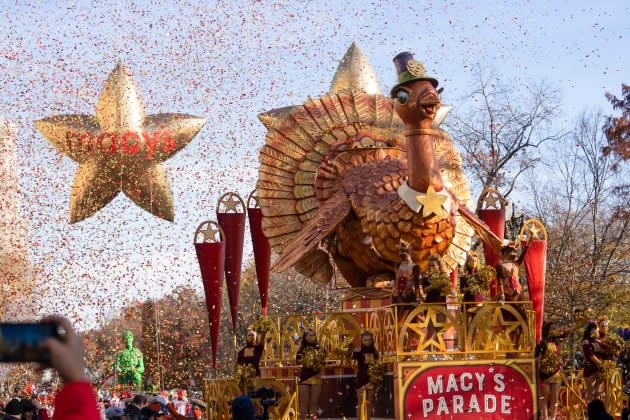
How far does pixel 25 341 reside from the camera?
13.9 feet

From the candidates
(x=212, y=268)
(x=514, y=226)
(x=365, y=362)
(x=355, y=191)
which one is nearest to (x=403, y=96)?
(x=355, y=191)

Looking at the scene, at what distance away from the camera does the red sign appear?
512 inches

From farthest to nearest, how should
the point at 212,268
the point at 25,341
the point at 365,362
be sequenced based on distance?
1. the point at 212,268
2. the point at 365,362
3. the point at 25,341

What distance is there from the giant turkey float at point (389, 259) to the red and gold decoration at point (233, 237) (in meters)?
0.03

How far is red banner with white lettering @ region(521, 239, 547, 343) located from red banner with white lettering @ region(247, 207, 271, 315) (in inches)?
200

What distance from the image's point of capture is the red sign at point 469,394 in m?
13.0

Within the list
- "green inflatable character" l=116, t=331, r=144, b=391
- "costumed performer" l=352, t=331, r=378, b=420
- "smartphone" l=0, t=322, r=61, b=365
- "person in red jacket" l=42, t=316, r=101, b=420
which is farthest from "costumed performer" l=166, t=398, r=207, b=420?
"smartphone" l=0, t=322, r=61, b=365

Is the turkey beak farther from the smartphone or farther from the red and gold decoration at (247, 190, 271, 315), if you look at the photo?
the smartphone

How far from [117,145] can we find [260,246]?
12.3 ft

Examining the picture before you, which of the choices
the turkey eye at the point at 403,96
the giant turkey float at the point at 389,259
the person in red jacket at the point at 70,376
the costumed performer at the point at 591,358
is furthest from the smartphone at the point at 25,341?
the costumed performer at the point at 591,358

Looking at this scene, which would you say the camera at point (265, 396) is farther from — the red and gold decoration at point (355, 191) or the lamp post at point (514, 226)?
the lamp post at point (514, 226)

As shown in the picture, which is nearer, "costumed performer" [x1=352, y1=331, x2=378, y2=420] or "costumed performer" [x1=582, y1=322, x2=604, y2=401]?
"costumed performer" [x1=352, y1=331, x2=378, y2=420]

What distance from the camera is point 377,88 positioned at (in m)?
20.9

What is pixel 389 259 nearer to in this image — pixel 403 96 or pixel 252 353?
pixel 252 353
